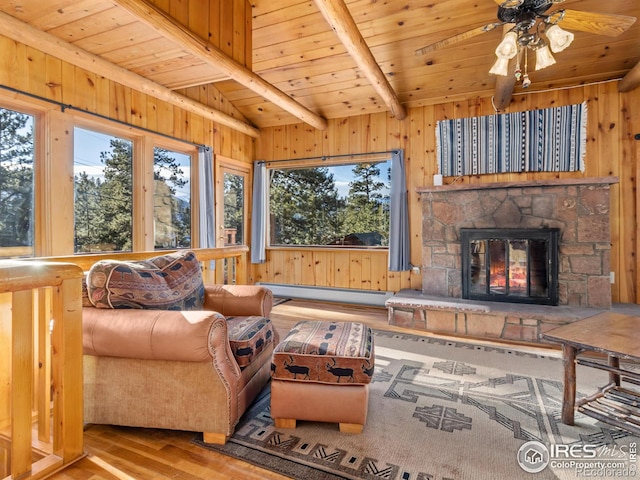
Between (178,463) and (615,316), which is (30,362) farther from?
(615,316)

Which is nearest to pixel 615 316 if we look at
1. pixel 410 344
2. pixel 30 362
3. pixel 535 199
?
pixel 410 344

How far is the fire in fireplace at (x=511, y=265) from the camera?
358 cm

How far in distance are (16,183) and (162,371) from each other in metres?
2.27

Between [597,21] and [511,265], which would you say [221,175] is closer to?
[511,265]

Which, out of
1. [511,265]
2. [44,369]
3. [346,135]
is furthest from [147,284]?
[346,135]

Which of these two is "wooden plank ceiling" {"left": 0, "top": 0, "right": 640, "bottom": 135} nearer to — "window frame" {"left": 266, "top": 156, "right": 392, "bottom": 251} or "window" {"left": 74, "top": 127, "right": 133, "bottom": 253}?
"window frame" {"left": 266, "top": 156, "right": 392, "bottom": 251}

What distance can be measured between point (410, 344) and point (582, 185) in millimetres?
2333

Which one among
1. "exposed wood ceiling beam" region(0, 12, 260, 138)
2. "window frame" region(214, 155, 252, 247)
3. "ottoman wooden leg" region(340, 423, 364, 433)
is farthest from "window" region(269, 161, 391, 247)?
"ottoman wooden leg" region(340, 423, 364, 433)

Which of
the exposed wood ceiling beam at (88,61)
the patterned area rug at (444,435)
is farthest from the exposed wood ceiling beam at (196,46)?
the patterned area rug at (444,435)

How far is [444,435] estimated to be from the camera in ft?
5.91

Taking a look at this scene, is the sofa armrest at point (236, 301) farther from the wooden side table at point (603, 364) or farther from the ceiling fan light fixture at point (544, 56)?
the ceiling fan light fixture at point (544, 56)

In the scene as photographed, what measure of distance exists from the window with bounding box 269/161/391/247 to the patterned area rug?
8.39 ft

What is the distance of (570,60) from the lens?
3.46 metres

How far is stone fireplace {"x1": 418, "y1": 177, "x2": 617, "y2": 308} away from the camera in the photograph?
3441mm
